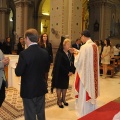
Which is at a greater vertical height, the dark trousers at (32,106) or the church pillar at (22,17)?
the church pillar at (22,17)

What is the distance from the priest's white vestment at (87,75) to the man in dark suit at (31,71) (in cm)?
111

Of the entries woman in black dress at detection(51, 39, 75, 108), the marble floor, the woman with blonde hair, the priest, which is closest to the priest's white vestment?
the priest

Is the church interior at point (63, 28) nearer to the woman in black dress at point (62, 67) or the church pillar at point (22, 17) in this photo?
the church pillar at point (22, 17)

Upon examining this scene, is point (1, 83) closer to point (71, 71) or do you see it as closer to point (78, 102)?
point (78, 102)

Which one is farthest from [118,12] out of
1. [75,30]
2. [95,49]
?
[95,49]

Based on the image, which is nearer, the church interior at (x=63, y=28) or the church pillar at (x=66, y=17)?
the church interior at (x=63, y=28)

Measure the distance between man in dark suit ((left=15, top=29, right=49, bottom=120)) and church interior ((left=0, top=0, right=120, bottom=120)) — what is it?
115cm

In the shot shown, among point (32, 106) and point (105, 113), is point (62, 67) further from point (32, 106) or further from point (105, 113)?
point (105, 113)

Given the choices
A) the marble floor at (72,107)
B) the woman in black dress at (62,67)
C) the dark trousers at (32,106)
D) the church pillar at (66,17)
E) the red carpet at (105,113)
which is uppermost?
the church pillar at (66,17)

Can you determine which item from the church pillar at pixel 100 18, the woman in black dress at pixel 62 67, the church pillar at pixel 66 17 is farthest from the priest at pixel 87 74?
the church pillar at pixel 100 18

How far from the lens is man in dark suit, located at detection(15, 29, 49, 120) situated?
3256 millimetres

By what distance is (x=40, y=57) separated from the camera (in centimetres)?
339

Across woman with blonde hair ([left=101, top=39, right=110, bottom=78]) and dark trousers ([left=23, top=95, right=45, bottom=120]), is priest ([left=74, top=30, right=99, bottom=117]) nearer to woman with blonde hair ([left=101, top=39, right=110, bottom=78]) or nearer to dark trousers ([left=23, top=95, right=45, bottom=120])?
dark trousers ([left=23, top=95, right=45, bottom=120])

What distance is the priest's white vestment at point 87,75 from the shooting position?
14.5 feet
